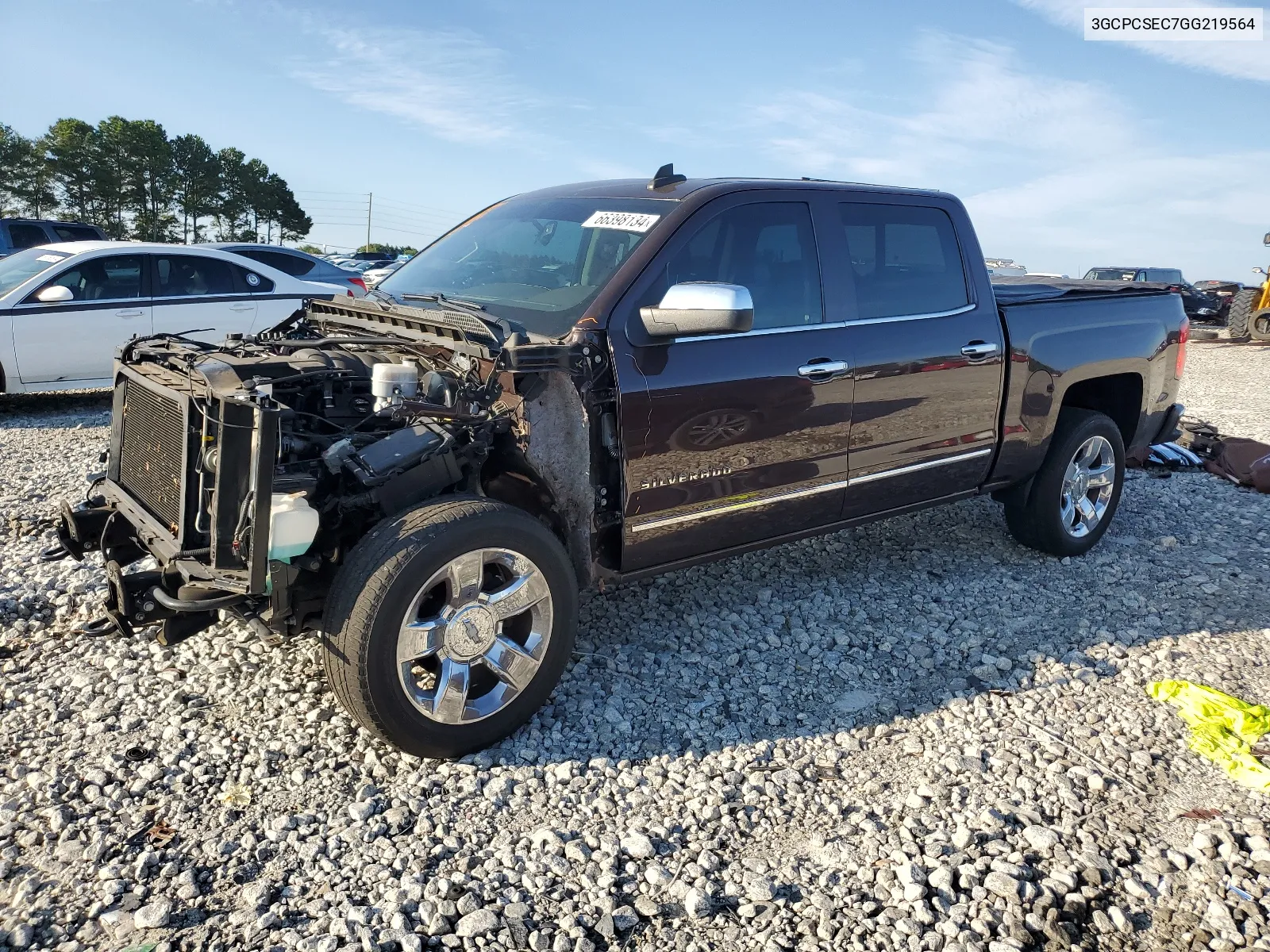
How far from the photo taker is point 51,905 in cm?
254

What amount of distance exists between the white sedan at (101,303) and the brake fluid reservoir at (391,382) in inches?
211

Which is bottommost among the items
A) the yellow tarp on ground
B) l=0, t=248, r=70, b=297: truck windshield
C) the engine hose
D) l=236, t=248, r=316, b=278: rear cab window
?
the yellow tarp on ground

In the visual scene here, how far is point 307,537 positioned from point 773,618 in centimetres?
235

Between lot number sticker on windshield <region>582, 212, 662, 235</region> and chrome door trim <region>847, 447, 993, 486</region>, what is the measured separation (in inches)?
58.2

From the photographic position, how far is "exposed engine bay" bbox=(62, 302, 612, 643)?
3002 mm


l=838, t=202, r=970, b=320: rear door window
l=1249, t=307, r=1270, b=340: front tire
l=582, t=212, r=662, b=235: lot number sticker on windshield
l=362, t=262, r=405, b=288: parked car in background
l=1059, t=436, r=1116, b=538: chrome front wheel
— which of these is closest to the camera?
l=582, t=212, r=662, b=235: lot number sticker on windshield

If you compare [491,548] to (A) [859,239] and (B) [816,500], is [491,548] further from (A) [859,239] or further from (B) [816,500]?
(A) [859,239]

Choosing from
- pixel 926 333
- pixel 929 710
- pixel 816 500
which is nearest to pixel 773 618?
pixel 816 500

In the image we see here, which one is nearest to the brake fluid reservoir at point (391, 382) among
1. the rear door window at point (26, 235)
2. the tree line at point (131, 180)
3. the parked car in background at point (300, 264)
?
the parked car in background at point (300, 264)

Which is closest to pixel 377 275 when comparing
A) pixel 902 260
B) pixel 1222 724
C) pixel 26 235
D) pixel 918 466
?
pixel 902 260

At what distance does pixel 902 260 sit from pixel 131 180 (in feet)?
173

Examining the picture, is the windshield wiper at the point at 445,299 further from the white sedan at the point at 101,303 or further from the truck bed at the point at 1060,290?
the white sedan at the point at 101,303

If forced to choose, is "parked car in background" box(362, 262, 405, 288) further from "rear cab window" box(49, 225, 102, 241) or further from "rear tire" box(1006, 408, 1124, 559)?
"rear cab window" box(49, 225, 102, 241)

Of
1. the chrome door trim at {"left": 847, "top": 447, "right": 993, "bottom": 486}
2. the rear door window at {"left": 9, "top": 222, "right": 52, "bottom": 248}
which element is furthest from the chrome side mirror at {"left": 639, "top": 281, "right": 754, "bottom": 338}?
the rear door window at {"left": 9, "top": 222, "right": 52, "bottom": 248}
